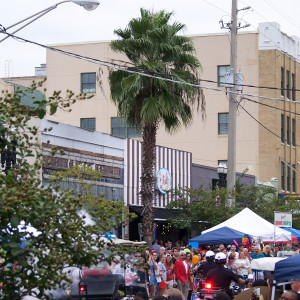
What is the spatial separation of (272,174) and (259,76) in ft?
22.1

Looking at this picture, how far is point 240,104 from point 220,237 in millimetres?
29327

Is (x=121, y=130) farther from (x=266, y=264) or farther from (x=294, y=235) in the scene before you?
(x=266, y=264)

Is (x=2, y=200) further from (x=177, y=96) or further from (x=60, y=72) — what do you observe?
(x=60, y=72)

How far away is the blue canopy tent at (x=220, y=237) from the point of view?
2273 cm

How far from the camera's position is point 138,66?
2694 centimetres

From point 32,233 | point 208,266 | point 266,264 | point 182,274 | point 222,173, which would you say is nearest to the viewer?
point 32,233

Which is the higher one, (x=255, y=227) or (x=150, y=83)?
(x=150, y=83)

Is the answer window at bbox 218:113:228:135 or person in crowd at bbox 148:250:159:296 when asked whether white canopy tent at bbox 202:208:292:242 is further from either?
window at bbox 218:113:228:135

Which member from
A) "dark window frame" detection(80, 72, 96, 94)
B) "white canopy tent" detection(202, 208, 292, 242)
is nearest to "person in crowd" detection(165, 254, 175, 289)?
"white canopy tent" detection(202, 208, 292, 242)

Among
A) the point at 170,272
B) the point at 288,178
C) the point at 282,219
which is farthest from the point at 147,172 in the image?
the point at 288,178

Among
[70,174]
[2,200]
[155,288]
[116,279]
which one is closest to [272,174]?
[70,174]

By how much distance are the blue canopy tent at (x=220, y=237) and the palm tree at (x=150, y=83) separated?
4.17 m

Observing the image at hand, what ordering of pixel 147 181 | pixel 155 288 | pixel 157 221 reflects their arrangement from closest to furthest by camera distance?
pixel 155 288
pixel 147 181
pixel 157 221

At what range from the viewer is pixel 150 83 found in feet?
89.2
